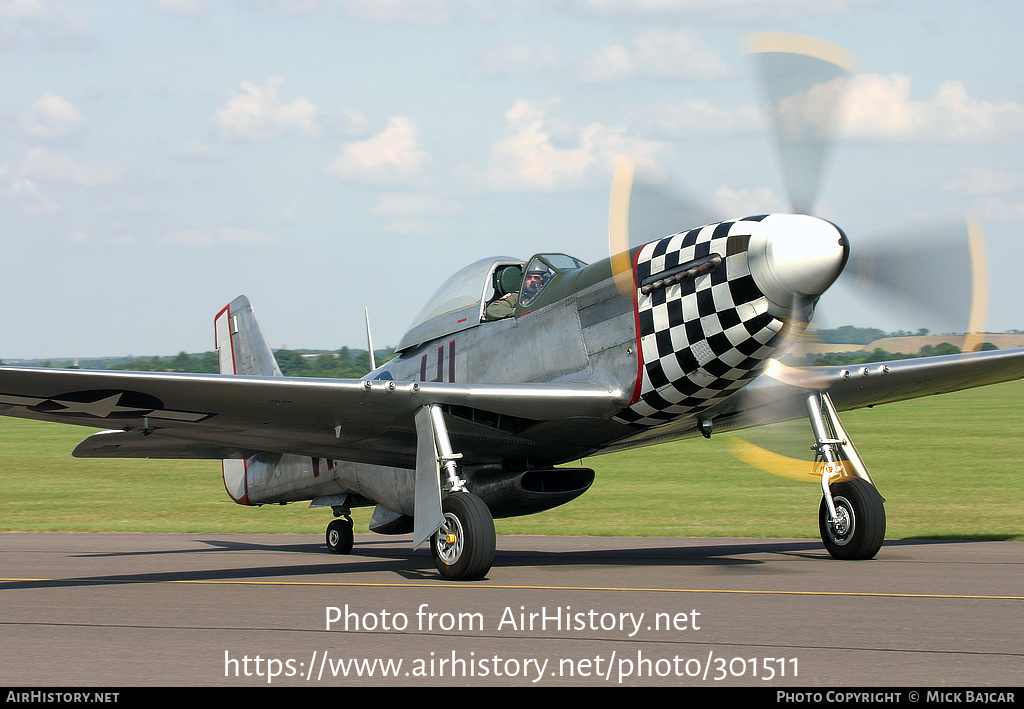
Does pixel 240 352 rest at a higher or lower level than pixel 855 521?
higher

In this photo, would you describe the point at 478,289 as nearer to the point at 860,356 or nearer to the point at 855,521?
the point at 860,356

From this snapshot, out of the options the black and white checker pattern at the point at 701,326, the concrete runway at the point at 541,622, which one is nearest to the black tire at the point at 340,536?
the concrete runway at the point at 541,622

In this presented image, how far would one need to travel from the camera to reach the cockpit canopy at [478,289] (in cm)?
1050

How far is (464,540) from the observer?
902 cm

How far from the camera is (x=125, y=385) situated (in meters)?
8.95

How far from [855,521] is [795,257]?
3.32m

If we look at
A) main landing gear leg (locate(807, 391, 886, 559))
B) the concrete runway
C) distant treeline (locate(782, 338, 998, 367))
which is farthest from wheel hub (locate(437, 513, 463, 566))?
main landing gear leg (locate(807, 391, 886, 559))

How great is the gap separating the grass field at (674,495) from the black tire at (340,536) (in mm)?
4503

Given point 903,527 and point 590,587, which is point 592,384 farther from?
point 903,527

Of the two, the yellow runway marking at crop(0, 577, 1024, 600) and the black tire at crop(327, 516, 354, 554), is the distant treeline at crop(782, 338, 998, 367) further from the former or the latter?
the black tire at crop(327, 516, 354, 554)

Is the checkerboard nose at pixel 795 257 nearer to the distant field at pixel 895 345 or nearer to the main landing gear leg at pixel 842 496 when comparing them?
the distant field at pixel 895 345

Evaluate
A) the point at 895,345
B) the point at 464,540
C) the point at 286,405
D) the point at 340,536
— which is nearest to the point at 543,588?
the point at 464,540

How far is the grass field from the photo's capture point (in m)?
17.5

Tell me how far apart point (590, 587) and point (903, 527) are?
9.00 meters
